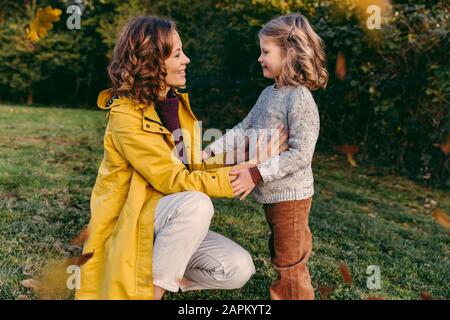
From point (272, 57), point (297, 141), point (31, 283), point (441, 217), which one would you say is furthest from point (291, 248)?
point (441, 217)

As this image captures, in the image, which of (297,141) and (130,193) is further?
(297,141)

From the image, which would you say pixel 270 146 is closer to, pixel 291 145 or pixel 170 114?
pixel 291 145

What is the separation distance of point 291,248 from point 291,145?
0.50 meters

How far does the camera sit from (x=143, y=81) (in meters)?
2.57

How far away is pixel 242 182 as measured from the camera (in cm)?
255

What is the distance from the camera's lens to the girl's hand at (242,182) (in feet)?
8.31

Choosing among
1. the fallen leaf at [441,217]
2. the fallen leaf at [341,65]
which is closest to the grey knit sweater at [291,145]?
the fallen leaf at [441,217]

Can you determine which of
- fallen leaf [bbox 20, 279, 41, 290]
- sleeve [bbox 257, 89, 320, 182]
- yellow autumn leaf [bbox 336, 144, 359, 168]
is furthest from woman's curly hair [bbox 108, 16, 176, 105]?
yellow autumn leaf [bbox 336, 144, 359, 168]

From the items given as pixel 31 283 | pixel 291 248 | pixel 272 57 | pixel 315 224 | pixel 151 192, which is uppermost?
pixel 272 57

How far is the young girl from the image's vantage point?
2.60 metres

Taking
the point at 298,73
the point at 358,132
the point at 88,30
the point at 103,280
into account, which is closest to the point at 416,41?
the point at 358,132

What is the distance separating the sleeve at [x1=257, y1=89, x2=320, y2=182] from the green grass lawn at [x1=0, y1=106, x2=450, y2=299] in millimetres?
800

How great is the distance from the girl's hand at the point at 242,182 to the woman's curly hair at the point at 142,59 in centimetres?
52

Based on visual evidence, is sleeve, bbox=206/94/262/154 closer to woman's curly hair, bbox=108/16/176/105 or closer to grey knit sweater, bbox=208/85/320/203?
grey knit sweater, bbox=208/85/320/203
